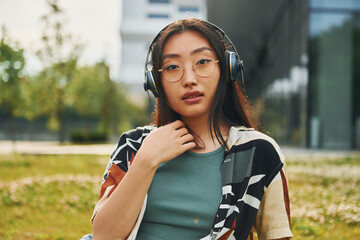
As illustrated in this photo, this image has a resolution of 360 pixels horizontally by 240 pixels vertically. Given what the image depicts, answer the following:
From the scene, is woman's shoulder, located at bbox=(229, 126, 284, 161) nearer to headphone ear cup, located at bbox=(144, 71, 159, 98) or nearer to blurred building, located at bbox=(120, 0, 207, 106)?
headphone ear cup, located at bbox=(144, 71, 159, 98)

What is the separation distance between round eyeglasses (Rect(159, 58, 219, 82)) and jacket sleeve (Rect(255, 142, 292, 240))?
1.61ft

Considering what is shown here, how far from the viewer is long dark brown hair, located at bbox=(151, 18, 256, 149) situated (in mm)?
1770

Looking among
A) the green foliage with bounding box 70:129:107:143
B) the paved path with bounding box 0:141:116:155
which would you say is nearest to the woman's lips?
the paved path with bounding box 0:141:116:155

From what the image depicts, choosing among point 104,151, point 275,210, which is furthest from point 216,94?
point 104,151

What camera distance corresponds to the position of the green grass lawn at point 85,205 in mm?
3756

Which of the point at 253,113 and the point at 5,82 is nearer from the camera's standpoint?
the point at 253,113

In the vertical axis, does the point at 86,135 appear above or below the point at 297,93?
below

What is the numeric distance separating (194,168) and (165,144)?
0.61ft

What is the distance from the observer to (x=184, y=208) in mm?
1592

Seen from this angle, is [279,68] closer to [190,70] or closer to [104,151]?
[104,151]

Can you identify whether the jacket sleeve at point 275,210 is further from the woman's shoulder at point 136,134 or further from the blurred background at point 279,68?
the blurred background at point 279,68

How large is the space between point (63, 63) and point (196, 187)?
21.6m

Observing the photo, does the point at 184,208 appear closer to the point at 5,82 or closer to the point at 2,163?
the point at 2,163

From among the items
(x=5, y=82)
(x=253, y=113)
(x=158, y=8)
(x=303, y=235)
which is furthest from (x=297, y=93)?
(x=158, y=8)
